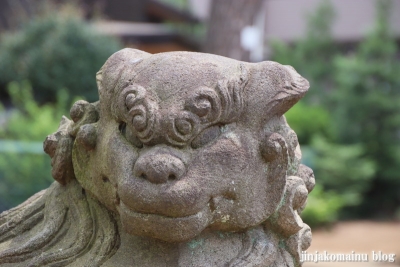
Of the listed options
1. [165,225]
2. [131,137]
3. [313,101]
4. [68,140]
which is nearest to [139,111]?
[131,137]

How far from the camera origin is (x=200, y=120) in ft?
5.53

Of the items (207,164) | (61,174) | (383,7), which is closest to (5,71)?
(383,7)

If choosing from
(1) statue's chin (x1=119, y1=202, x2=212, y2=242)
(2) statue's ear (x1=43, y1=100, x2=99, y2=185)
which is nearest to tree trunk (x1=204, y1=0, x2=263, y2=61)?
(2) statue's ear (x1=43, y1=100, x2=99, y2=185)

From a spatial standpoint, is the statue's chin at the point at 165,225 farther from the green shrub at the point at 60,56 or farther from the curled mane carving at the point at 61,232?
the green shrub at the point at 60,56

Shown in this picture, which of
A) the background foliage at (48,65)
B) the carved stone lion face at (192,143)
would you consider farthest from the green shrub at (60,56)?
the carved stone lion face at (192,143)

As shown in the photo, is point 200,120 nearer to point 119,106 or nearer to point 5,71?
point 119,106

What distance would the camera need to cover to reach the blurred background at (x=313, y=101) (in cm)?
591

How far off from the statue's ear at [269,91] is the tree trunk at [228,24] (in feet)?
15.4

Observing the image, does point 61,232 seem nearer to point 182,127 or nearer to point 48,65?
point 182,127

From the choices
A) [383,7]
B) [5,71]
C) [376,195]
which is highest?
[383,7]

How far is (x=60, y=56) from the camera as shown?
25.5ft

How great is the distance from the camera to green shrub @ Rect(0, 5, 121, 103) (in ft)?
25.3

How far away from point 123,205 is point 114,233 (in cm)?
22

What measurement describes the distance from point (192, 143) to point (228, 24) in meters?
4.91
